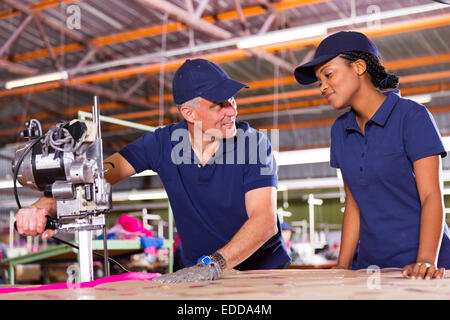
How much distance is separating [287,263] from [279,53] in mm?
8846

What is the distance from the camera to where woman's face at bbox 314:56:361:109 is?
5.39ft

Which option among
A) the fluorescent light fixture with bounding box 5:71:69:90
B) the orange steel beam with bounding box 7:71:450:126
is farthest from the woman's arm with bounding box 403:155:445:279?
the orange steel beam with bounding box 7:71:450:126

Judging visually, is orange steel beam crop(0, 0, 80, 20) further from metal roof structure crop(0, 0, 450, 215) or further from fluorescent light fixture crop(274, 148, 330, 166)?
fluorescent light fixture crop(274, 148, 330, 166)

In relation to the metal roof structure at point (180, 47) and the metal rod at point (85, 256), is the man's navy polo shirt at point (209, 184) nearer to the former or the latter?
the metal rod at point (85, 256)

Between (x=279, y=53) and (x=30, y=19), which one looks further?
(x=279, y=53)

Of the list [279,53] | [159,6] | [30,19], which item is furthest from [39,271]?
[279,53]

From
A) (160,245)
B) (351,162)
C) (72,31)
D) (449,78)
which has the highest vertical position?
(72,31)

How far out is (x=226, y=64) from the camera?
1073cm

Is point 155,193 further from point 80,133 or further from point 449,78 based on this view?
point 80,133

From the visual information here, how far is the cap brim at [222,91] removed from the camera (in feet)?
5.92

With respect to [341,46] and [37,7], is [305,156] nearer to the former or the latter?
[341,46]
